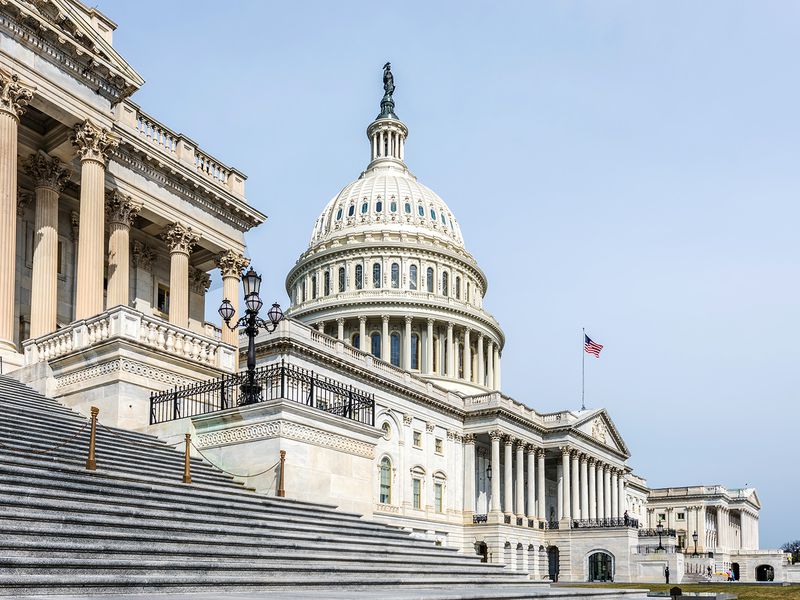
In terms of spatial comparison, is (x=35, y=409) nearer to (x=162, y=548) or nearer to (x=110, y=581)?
(x=162, y=548)

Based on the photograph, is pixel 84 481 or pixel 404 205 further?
pixel 404 205

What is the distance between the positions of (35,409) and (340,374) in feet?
145

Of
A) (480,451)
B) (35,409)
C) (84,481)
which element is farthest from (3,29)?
(480,451)

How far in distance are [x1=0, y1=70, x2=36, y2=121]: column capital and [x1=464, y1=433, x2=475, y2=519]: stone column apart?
6033 centimetres

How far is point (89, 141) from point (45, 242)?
11.9 feet

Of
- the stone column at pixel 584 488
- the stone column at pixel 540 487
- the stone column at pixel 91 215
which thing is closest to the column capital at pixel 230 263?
the stone column at pixel 91 215

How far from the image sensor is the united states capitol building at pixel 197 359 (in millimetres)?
23547

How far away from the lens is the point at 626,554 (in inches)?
3425

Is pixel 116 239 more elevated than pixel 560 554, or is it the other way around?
pixel 116 239

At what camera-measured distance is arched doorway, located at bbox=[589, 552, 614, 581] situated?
88.4 m

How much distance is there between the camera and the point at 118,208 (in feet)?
113

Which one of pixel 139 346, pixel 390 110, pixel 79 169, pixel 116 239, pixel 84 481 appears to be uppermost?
pixel 390 110

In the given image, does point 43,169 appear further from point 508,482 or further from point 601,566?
point 601,566

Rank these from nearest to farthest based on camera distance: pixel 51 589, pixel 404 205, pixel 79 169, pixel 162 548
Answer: pixel 51 589 < pixel 162 548 < pixel 79 169 < pixel 404 205
